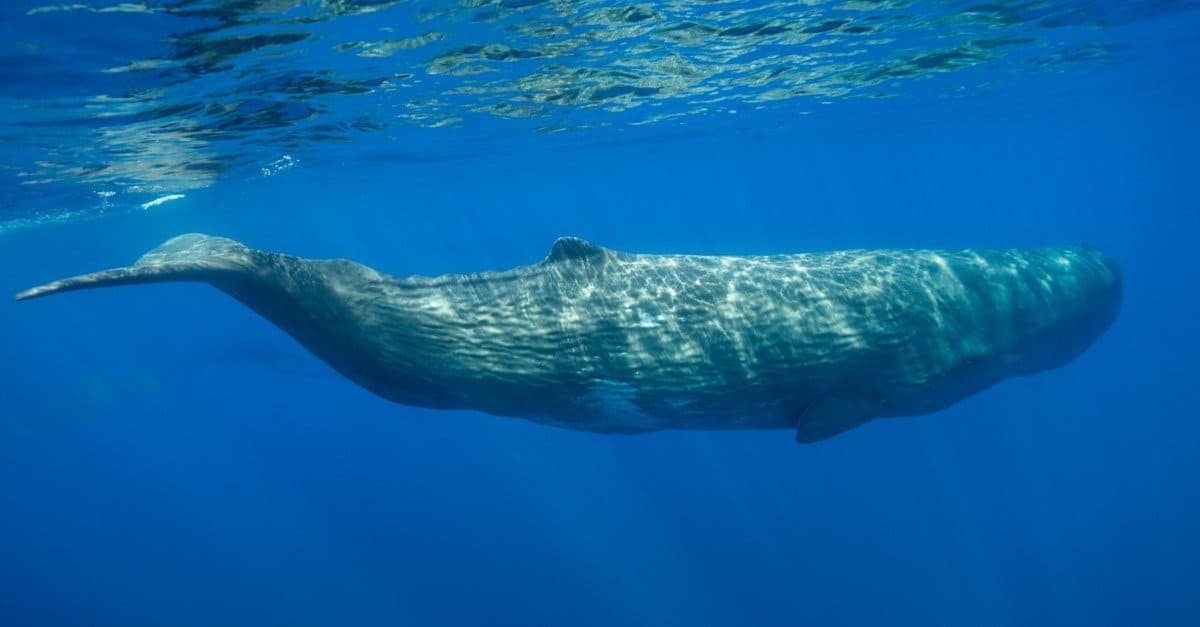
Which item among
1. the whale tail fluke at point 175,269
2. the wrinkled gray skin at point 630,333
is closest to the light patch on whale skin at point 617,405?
the wrinkled gray skin at point 630,333

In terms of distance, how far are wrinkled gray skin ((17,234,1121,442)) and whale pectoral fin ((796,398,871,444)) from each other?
0.5 inches

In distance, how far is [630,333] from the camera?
6262mm

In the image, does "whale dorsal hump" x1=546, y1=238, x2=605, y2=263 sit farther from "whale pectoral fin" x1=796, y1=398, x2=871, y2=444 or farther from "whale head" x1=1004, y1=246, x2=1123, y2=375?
"whale head" x1=1004, y1=246, x2=1123, y2=375

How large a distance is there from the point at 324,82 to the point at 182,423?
33.7m

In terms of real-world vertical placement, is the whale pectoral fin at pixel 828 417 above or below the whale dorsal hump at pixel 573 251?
below

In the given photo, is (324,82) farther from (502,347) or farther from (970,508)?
(970,508)

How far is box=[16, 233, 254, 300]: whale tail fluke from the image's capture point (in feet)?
16.2

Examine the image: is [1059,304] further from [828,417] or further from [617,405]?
[617,405]

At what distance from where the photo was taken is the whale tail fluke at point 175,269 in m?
4.94

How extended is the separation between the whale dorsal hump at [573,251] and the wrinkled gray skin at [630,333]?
1 cm

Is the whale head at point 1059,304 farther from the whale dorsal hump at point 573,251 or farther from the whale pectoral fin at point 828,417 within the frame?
the whale dorsal hump at point 573,251

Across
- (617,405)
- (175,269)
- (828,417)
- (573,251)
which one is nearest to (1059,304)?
(828,417)

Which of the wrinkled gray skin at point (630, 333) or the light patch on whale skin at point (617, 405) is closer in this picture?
the wrinkled gray skin at point (630, 333)

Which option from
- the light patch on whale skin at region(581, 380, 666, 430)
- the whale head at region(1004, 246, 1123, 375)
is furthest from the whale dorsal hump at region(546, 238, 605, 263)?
the whale head at region(1004, 246, 1123, 375)
